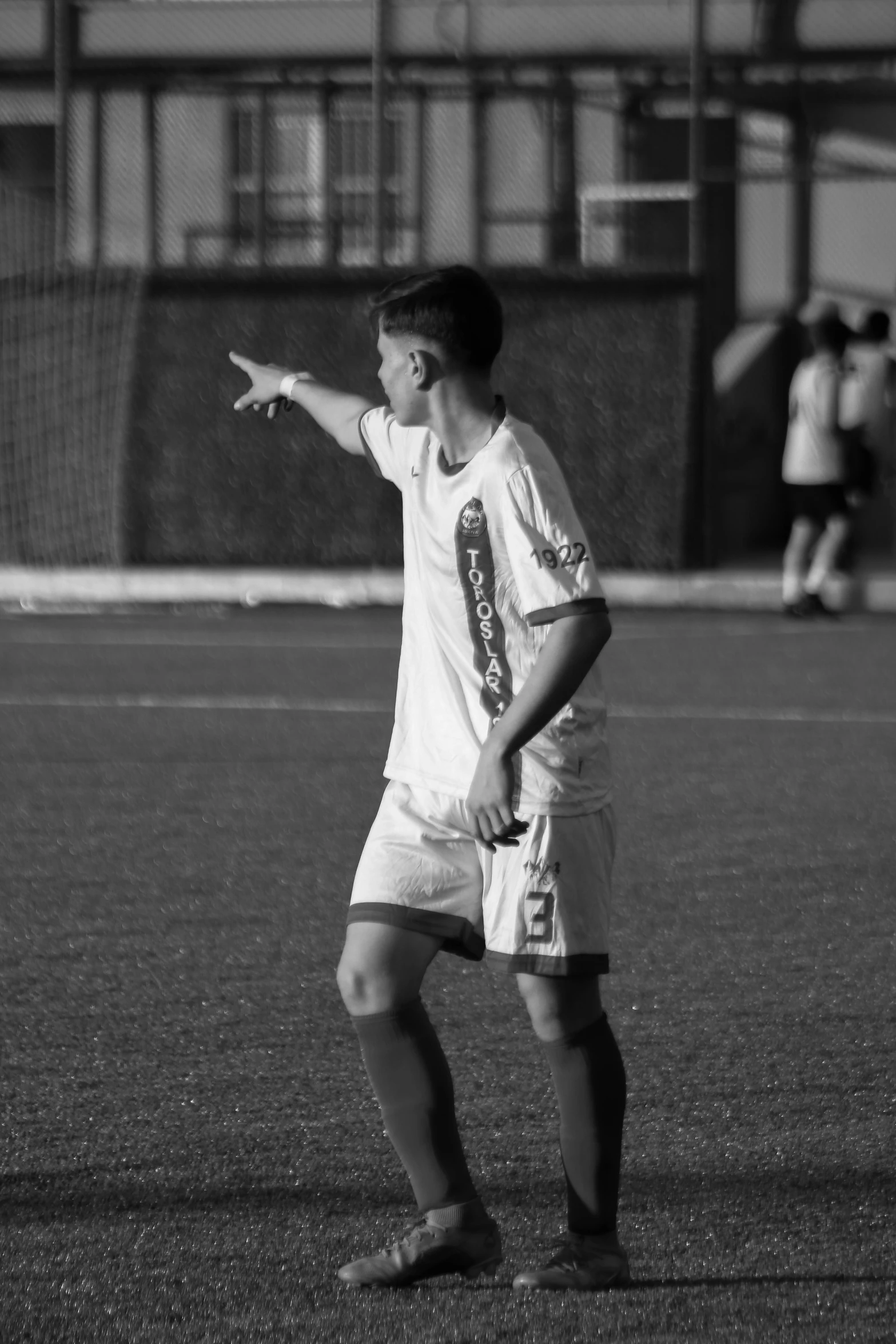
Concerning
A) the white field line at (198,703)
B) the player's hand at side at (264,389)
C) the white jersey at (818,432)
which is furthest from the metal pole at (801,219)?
the player's hand at side at (264,389)

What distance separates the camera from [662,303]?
18.1 meters

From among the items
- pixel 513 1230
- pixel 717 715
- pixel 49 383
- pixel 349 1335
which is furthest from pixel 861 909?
pixel 49 383

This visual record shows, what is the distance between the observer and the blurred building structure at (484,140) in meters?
19.9

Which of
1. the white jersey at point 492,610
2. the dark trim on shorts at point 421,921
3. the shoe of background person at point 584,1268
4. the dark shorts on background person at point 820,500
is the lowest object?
the shoe of background person at point 584,1268

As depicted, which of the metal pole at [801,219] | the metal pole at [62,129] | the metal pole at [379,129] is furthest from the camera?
the metal pole at [801,219]

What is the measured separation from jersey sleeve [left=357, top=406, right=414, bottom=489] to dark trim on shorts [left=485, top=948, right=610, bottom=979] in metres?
0.86

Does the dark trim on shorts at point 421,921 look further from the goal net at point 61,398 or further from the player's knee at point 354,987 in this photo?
Answer: the goal net at point 61,398

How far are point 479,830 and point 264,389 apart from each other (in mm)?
1292

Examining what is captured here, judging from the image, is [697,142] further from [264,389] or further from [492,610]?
[492,610]

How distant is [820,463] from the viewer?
1656 centimetres

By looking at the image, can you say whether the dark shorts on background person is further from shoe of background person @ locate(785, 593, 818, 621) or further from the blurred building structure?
the blurred building structure

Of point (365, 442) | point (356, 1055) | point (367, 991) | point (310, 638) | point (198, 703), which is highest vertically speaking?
point (365, 442)

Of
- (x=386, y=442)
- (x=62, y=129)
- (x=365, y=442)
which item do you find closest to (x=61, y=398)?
(x=62, y=129)

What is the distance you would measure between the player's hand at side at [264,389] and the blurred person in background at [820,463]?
12.1m
